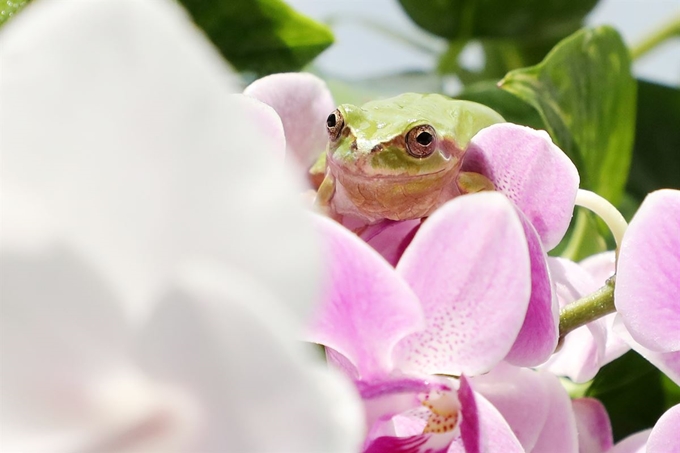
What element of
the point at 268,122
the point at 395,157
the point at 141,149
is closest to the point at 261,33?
the point at 395,157

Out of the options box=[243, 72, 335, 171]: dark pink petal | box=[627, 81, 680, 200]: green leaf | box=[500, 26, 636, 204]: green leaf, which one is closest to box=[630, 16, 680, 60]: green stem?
box=[627, 81, 680, 200]: green leaf

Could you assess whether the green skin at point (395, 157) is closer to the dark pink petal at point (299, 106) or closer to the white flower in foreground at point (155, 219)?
the dark pink petal at point (299, 106)

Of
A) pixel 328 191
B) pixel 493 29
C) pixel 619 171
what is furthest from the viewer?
pixel 493 29

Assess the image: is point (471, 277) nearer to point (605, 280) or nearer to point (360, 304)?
point (360, 304)

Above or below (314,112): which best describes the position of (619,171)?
below

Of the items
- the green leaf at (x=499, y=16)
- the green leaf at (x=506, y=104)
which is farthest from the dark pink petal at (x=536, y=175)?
the green leaf at (x=499, y=16)

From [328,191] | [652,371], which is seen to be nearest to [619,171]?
[652,371]

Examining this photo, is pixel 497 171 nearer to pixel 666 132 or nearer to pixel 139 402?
pixel 139 402

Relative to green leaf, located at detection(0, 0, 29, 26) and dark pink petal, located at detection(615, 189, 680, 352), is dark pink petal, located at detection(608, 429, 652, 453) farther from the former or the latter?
green leaf, located at detection(0, 0, 29, 26)
